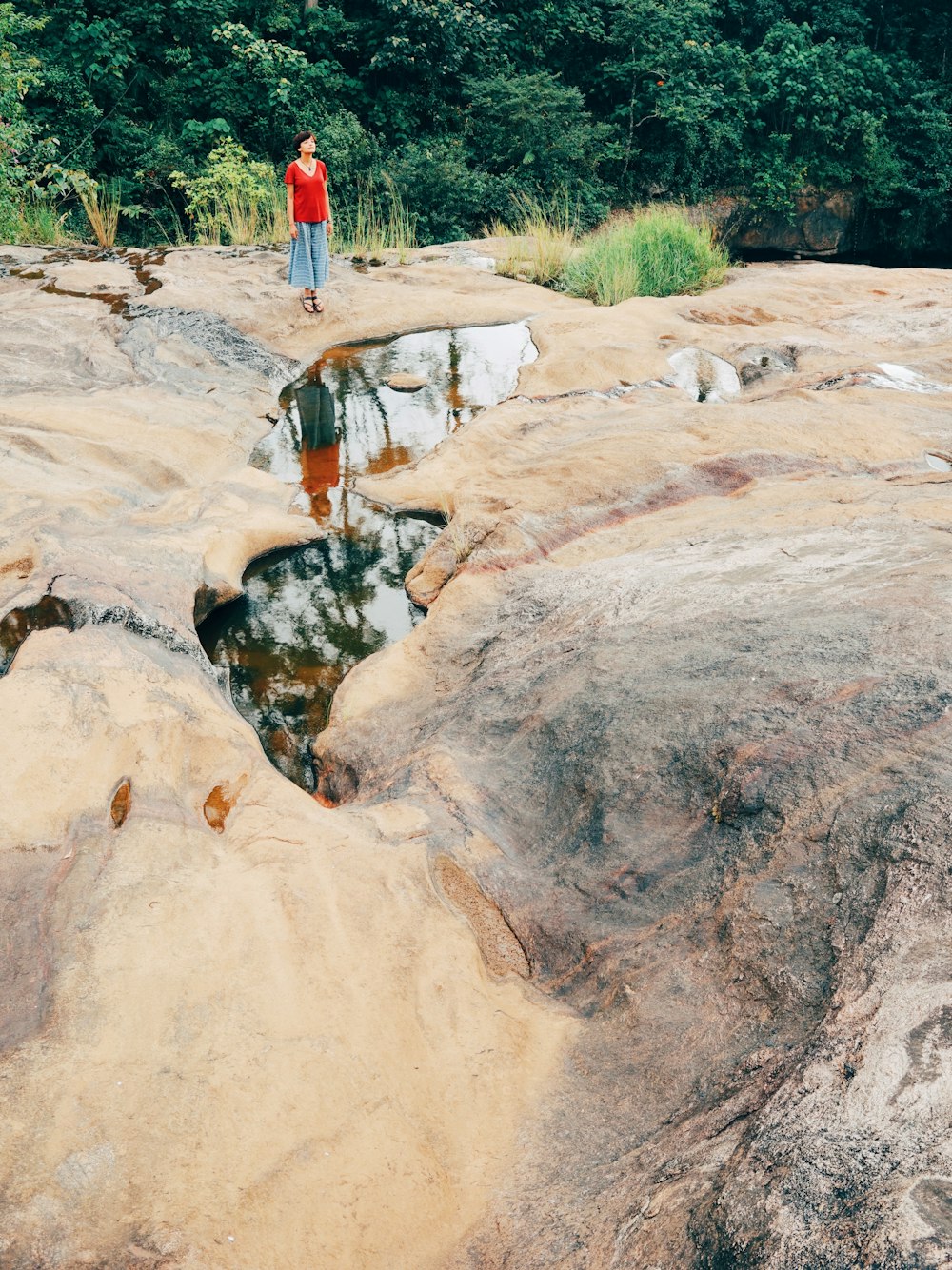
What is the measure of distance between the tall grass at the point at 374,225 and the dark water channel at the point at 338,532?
8.57 feet

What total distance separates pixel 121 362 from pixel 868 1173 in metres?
6.95

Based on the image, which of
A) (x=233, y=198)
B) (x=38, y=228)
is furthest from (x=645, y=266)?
(x=38, y=228)

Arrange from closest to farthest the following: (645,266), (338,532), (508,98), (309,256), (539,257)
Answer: (338,532) → (309,256) → (645,266) → (539,257) → (508,98)

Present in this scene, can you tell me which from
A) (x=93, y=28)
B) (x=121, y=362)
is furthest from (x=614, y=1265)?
(x=93, y=28)

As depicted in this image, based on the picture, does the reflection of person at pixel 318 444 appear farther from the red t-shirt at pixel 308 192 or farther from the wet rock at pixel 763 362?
the wet rock at pixel 763 362

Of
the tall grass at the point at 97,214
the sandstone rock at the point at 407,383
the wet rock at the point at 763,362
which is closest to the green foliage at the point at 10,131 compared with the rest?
the tall grass at the point at 97,214

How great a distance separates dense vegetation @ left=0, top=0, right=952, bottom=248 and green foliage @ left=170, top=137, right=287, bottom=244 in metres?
0.34

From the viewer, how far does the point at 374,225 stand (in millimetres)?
12477

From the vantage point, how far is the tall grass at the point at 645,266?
30.6ft

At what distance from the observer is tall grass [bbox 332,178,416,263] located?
1069cm

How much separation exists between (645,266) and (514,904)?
8.18 metres

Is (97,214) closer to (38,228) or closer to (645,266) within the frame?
(38,228)

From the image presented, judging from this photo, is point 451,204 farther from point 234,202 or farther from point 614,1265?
point 614,1265

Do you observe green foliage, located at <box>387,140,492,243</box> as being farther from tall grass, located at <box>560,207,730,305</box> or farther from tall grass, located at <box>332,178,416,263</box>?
tall grass, located at <box>560,207,730,305</box>
